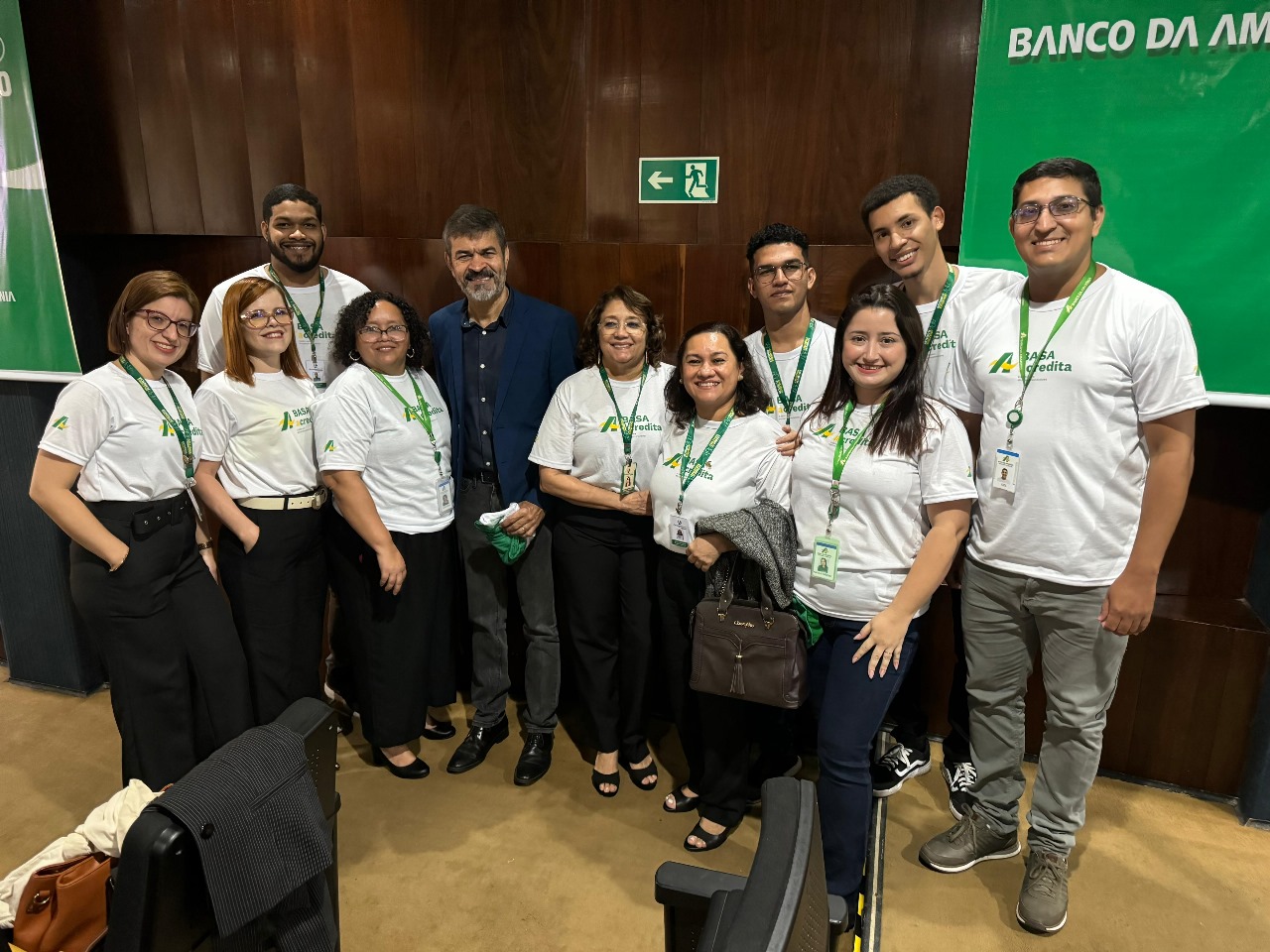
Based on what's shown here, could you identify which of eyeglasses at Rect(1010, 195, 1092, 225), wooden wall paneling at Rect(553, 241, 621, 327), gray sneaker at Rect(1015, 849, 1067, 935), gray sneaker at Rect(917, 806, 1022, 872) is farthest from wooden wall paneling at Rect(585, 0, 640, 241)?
gray sneaker at Rect(1015, 849, 1067, 935)

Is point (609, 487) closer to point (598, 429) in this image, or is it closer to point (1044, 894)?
point (598, 429)

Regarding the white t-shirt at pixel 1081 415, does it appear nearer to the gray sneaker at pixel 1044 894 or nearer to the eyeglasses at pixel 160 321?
the gray sneaker at pixel 1044 894

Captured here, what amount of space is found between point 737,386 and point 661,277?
33.0 inches

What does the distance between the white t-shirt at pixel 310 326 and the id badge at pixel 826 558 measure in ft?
5.77

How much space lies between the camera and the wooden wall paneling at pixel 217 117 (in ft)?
11.0

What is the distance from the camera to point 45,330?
3.23 meters

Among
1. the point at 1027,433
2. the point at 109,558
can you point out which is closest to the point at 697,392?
the point at 1027,433

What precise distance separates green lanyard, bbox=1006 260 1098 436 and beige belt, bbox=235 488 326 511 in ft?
6.94

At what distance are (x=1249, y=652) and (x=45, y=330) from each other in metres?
4.47

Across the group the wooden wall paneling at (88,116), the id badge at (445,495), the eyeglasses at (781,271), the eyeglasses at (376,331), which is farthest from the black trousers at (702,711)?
the wooden wall paneling at (88,116)

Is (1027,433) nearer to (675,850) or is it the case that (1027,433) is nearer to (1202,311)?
(1202,311)

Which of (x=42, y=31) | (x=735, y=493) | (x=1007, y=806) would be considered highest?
(x=42, y=31)

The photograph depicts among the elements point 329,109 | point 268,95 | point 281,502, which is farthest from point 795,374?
point 268,95

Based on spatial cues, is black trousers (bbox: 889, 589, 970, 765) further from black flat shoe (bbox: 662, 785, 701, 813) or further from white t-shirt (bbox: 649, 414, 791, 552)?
white t-shirt (bbox: 649, 414, 791, 552)
